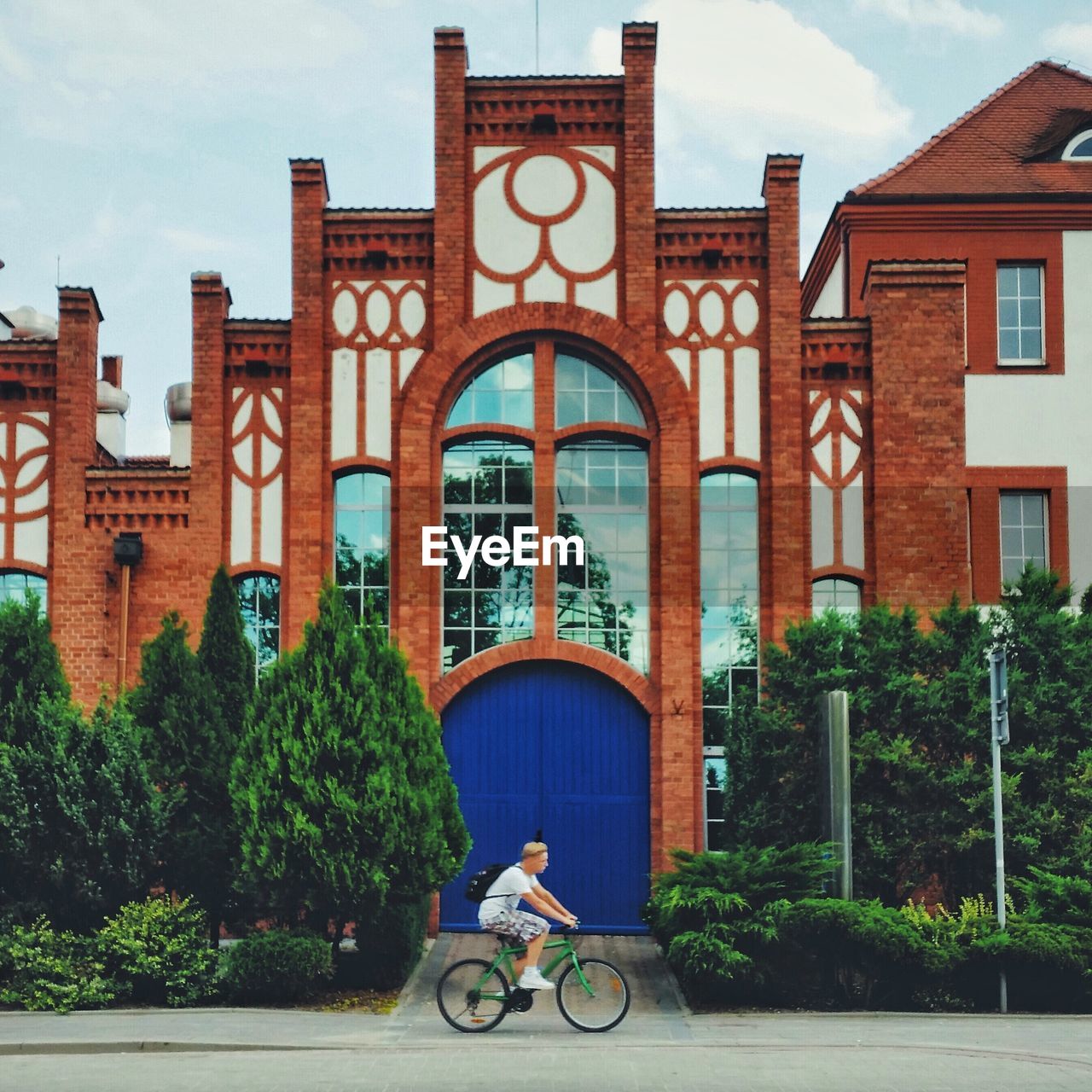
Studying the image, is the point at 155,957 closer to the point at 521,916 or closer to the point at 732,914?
the point at 521,916

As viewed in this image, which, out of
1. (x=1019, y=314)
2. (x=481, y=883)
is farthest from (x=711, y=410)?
(x=481, y=883)

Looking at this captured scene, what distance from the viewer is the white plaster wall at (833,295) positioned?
1000 inches

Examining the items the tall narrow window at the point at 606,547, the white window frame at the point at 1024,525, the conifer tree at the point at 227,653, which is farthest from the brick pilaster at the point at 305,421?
the white window frame at the point at 1024,525

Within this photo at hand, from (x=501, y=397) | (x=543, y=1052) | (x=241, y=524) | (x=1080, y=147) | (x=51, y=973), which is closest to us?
(x=543, y=1052)

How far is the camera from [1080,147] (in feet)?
81.2

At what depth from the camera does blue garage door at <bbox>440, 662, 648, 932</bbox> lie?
864 inches

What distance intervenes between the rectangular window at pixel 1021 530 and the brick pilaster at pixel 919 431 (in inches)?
37.1

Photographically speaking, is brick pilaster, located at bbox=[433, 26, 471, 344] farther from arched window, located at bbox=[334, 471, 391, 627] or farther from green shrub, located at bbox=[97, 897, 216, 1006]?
green shrub, located at bbox=[97, 897, 216, 1006]

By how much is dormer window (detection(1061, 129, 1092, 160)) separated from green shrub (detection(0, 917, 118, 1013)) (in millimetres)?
17801

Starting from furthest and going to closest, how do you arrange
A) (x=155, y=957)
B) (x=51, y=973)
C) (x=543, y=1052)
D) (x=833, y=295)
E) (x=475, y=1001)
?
(x=833, y=295), (x=155, y=957), (x=51, y=973), (x=475, y=1001), (x=543, y=1052)

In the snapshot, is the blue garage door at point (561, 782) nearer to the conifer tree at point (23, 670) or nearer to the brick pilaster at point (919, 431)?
the brick pilaster at point (919, 431)

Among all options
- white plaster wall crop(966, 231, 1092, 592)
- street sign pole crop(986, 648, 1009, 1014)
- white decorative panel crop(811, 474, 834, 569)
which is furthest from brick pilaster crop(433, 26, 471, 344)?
street sign pole crop(986, 648, 1009, 1014)

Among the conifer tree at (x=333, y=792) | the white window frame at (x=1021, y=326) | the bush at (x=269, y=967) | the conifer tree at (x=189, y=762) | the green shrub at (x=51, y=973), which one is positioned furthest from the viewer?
the white window frame at (x=1021, y=326)

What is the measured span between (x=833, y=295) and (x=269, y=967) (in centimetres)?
1468
